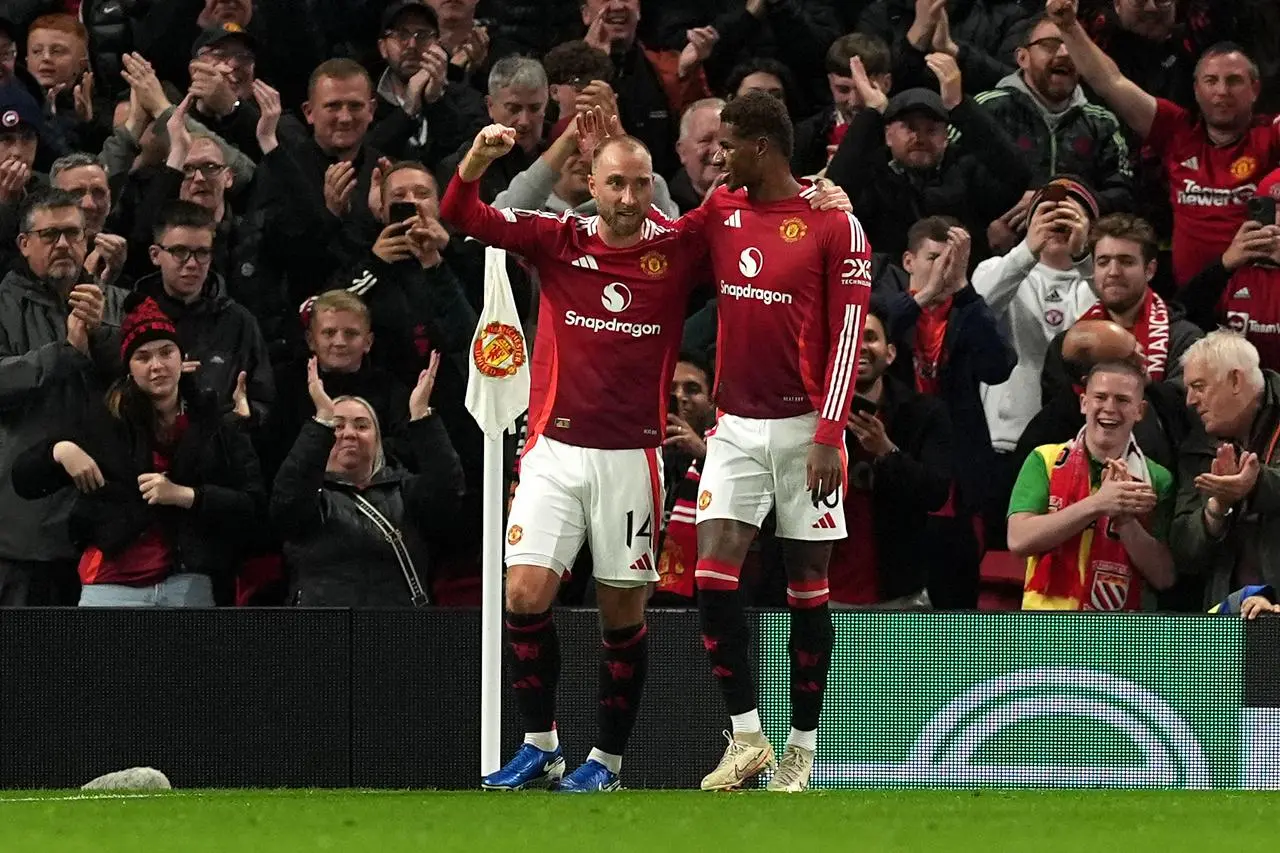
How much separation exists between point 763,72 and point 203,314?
363 cm

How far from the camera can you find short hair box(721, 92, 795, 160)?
838 centimetres

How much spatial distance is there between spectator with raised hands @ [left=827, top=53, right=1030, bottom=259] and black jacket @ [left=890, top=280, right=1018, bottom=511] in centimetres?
99

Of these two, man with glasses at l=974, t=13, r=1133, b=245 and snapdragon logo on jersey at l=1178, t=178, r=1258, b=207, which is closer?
snapdragon logo on jersey at l=1178, t=178, r=1258, b=207

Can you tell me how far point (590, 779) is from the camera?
28.0 feet

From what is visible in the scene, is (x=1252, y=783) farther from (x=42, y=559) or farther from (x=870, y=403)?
(x=42, y=559)

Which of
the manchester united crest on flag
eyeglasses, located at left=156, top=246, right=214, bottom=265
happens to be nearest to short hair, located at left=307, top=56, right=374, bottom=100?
eyeglasses, located at left=156, top=246, right=214, bottom=265

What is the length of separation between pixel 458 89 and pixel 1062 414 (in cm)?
416

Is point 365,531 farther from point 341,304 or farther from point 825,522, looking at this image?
point 825,522

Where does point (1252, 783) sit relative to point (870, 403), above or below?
below

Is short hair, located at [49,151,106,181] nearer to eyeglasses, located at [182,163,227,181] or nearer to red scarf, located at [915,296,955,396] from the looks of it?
eyeglasses, located at [182,163,227,181]

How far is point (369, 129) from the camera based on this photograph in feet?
41.3

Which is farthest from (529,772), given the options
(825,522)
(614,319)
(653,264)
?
(653,264)

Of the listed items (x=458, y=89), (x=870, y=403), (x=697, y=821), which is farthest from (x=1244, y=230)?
(x=697, y=821)

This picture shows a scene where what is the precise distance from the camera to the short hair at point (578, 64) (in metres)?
12.0
